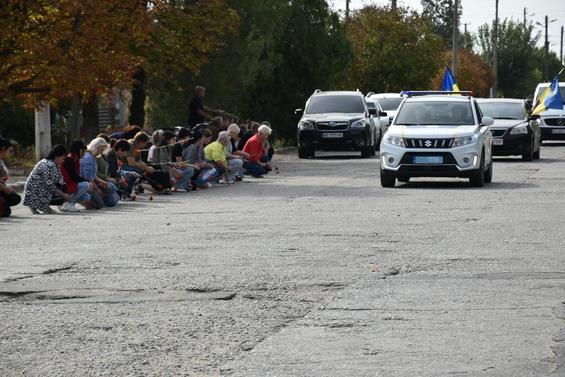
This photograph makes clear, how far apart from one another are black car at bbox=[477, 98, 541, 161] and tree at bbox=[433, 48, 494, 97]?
61.1 meters

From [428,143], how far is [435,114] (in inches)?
58.6

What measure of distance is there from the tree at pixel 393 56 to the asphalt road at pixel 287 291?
53.5m

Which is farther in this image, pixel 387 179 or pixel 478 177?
pixel 387 179

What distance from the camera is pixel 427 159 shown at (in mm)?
27672

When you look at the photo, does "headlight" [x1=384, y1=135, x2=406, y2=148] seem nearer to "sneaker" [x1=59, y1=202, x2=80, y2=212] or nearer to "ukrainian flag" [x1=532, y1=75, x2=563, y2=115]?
"sneaker" [x1=59, y1=202, x2=80, y2=212]

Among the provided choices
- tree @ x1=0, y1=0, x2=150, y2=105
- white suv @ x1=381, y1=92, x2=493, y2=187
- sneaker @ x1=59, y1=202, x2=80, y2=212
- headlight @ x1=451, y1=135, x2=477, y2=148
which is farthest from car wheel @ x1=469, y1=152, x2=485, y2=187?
sneaker @ x1=59, y1=202, x2=80, y2=212

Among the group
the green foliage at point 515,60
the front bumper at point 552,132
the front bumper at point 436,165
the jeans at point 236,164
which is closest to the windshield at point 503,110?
the front bumper at point 552,132

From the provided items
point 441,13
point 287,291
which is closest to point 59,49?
point 287,291

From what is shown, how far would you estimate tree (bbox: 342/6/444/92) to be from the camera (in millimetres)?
76250

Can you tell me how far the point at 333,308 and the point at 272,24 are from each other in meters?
39.6

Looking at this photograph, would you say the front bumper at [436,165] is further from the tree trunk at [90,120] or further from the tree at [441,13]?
the tree at [441,13]

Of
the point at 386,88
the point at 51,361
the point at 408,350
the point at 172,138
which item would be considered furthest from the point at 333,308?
the point at 386,88

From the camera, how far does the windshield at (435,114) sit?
28891mm

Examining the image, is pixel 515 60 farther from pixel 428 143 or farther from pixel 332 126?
pixel 428 143
